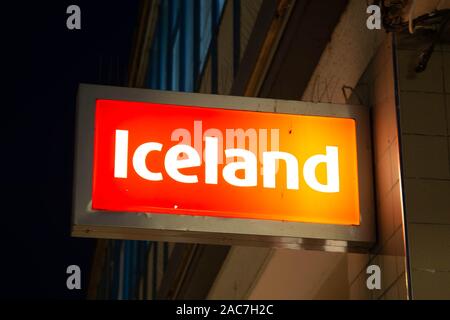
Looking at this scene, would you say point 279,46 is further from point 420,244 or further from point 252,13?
point 420,244

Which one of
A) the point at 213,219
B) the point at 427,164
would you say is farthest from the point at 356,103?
the point at 213,219

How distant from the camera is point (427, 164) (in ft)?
23.4

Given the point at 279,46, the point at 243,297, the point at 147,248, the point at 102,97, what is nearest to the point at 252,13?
the point at 279,46

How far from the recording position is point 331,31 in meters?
8.49

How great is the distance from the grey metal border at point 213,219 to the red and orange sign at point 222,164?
0.15 ft

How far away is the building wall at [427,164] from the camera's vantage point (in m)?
6.80

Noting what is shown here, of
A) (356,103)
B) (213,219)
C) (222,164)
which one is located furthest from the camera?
(356,103)

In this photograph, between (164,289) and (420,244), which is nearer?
(420,244)

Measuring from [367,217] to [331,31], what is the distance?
68.6 inches

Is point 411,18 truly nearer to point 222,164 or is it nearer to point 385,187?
point 385,187

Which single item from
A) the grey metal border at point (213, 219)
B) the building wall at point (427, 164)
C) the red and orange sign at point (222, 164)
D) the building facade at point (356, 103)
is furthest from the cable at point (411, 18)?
the red and orange sign at point (222, 164)

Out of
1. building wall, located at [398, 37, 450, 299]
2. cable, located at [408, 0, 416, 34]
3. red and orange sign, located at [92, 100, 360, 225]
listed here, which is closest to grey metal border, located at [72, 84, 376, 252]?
red and orange sign, located at [92, 100, 360, 225]

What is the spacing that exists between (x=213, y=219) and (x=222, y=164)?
0.38m

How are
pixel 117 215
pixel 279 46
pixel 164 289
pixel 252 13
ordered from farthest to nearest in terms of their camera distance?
pixel 164 289
pixel 252 13
pixel 279 46
pixel 117 215
